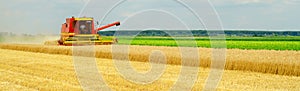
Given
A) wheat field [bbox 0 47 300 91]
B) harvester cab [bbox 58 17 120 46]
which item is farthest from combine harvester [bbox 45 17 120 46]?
wheat field [bbox 0 47 300 91]

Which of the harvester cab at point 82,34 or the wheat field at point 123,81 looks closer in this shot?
the wheat field at point 123,81

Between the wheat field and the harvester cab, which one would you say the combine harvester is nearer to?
the harvester cab

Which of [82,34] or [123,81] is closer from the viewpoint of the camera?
[123,81]

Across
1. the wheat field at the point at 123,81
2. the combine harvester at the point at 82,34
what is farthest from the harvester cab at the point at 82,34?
the wheat field at the point at 123,81

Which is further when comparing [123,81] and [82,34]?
[82,34]

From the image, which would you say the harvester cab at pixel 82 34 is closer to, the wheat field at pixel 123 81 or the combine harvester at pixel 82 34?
the combine harvester at pixel 82 34

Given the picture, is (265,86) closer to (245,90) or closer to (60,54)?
(245,90)

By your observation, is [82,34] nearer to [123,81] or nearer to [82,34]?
[82,34]

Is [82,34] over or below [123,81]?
over

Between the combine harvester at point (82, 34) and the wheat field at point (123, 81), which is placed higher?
the combine harvester at point (82, 34)

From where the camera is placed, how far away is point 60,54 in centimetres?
2144

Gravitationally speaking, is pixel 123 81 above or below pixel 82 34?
below

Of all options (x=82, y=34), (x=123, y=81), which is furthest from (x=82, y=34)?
(x=123, y=81)

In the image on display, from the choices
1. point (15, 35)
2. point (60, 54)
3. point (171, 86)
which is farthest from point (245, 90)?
point (15, 35)
